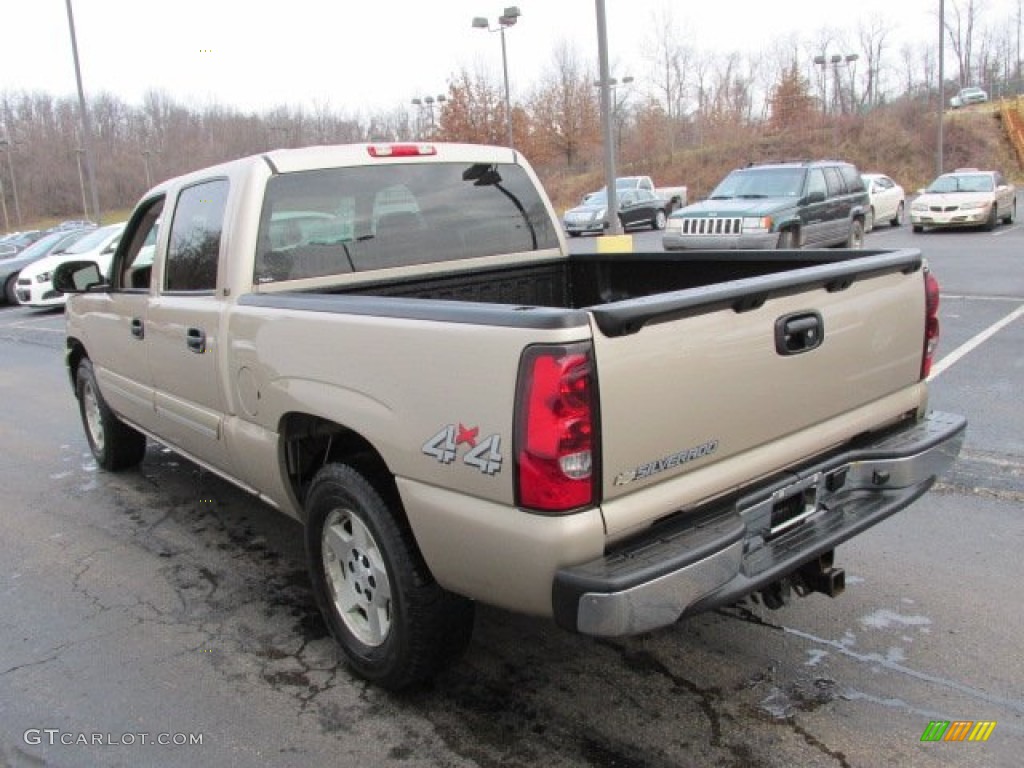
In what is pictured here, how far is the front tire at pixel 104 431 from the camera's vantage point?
5.83 metres

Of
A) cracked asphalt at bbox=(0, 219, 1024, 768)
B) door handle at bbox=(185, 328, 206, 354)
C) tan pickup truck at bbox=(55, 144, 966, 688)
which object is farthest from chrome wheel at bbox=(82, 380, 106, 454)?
door handle at bbox=(185, 328, 206, 354)

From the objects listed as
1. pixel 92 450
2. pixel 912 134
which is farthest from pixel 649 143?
pixel 92 450

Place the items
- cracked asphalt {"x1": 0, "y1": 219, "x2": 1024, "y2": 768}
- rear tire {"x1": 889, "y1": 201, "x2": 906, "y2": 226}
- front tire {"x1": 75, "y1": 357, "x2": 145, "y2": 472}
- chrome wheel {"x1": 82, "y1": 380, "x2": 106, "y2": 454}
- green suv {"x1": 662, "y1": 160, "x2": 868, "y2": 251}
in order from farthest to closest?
rear tire {"x1": 889, "y1": 201, "x2": 906, "y2": 226}
green suv {"x1": 662, "y1": 160, "x2": 868, "y2": 251}
chrome wheel {"x1": 82, "y1": 380, "x2": 106, "y2": 454}
front tire {"x1": 75, "y1": 357, "x2": 145, "y2": 472}
cracked asphalt {"x1": 0, "y1": 219, "x2": 1024, "y2": 768}

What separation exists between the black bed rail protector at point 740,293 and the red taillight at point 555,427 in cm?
14

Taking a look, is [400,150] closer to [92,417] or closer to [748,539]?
[748,539]

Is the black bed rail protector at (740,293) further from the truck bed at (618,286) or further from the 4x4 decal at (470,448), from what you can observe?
the 4x4 decal at (470,448)

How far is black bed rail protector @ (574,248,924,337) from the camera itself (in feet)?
7.84

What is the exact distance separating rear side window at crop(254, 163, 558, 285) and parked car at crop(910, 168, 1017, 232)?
787 inches

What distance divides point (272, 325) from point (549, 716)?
178 cm

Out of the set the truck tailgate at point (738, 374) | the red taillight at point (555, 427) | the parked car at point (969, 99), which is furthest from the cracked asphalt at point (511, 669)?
the parked car at point (969, 99)

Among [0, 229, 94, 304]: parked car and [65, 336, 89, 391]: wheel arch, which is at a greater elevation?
[0, 229, 94, 304]: parked car

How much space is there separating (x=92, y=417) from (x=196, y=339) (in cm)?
278

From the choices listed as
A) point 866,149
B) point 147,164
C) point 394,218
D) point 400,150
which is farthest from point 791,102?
point 394,218

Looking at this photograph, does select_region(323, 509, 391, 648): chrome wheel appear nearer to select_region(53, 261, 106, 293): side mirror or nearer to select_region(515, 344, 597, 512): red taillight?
select_region(515, 344, 597, 512): red taillight
